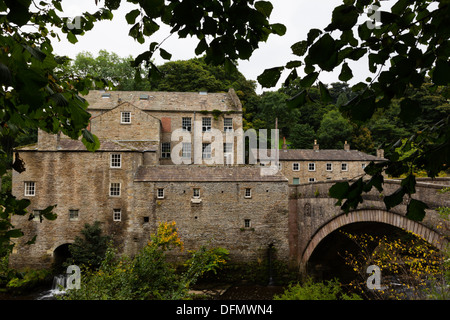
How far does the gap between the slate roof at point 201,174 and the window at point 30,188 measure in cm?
790

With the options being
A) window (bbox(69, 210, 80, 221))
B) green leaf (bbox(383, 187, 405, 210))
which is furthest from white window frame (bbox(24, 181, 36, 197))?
green leaf (bbox(383, 187, 405, 210))

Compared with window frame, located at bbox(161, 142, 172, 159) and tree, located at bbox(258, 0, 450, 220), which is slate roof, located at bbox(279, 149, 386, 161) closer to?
window frame, located at bbox(161, 142, 172, 159)

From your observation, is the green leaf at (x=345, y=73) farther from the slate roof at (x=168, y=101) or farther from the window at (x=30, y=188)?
the slate roof at (x=168, y=101)

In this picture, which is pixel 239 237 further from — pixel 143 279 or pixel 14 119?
pixel 14 119

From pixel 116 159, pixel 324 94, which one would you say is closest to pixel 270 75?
pixel 324 94

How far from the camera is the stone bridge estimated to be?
1089cm

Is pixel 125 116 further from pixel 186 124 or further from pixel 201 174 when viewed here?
pixel 201 174

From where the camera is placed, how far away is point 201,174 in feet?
78.6

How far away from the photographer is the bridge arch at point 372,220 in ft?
36.5

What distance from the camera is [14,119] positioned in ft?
7.45

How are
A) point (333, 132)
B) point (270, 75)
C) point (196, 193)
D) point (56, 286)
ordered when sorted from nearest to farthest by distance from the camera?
point (270, 75)
point (56, 286)
point (196, 193)
point (333, 132)

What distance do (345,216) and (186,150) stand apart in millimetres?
18702

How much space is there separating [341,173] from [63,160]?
3057 centimetres
